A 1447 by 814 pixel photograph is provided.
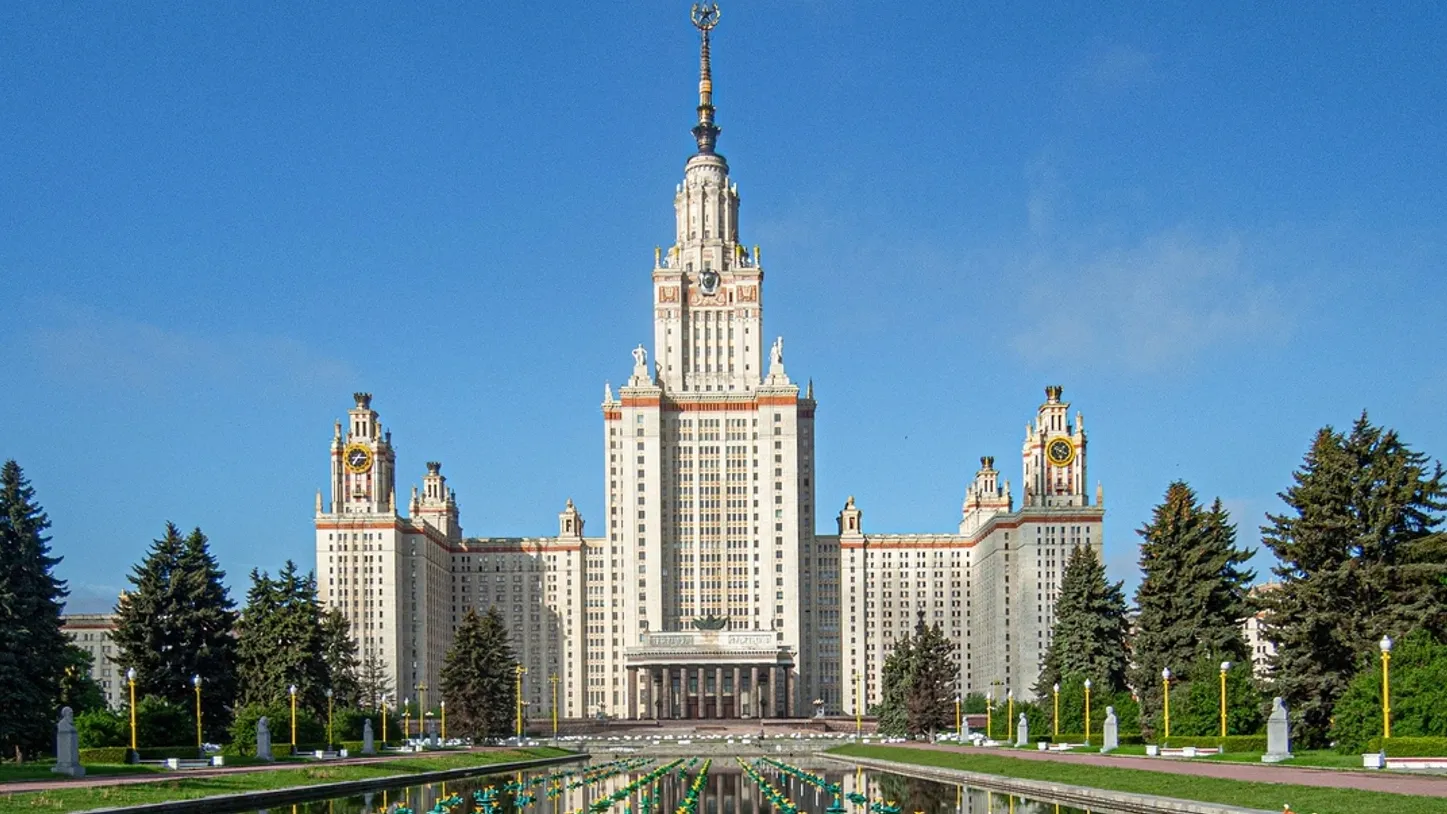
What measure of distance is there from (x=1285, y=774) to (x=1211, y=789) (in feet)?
21.0

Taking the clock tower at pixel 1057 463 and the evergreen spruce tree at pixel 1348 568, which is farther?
the clock tower at pixel 1057 463

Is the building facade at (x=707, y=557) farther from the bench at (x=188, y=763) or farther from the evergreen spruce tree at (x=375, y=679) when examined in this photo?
the bench at (x=188, y=763)

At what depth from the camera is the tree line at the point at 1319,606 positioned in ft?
175

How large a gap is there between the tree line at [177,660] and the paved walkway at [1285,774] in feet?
118

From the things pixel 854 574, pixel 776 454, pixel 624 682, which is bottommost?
→ pixel 624 682

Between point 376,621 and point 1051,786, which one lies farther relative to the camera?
point 376,621

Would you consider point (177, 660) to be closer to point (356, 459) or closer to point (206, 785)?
A: point (206, 785)

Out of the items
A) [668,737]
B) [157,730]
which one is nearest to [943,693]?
[668,737]

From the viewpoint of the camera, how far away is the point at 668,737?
125m

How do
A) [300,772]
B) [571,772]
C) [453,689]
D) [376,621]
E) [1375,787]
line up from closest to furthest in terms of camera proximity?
[1375,787] < [300,772] < [571,772] < [453,689] < [376,621]

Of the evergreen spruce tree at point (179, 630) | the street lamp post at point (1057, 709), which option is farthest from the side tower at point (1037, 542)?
the evergreen spruce tree at point (179, 630)

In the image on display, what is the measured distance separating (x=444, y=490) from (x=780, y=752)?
9187 centimetres

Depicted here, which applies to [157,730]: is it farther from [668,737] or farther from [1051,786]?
[668,737]

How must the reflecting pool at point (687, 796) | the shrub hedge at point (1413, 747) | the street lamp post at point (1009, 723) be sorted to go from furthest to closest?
1. the street lamp post at point (1009, 723)
2. the shrub hedge at point (1413, 747)
3. the reflecting pool at point (687, 796)
